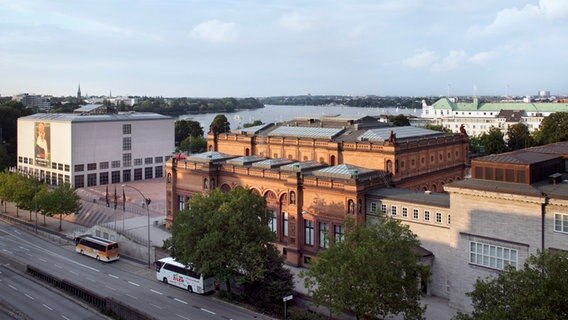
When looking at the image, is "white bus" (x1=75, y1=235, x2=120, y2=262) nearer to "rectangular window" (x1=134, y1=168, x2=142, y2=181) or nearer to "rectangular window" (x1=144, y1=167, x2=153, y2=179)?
"rectangular window" (x1=134, y1=168, x2=142, y2=181)

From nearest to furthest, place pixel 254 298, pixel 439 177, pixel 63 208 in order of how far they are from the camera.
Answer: pixel 254 298 < pixel 439 177 < pixel 63 208

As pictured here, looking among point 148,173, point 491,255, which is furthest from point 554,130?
point 148,173

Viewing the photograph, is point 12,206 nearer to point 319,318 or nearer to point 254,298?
point 254,298

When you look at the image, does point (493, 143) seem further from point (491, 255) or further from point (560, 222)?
point (560, 222)

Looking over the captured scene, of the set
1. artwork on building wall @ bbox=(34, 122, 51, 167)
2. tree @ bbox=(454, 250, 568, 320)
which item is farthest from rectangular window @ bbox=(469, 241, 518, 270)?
artwork on building wall @ bbox=(34, 122, 51, 167)

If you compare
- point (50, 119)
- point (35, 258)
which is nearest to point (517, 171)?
point (35, 258)

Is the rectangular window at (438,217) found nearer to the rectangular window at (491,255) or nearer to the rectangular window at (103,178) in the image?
the rectangular window at (491,255)

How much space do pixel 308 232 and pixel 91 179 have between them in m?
70.8

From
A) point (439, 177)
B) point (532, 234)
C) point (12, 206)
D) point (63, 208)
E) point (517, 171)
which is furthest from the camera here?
point (12, 206)

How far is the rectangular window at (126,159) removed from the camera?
12421 centimetres

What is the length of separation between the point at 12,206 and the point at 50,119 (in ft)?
79.5

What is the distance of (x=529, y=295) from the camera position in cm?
2977

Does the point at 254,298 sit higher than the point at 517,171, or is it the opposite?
the point at 517,171

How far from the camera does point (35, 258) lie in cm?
6856
